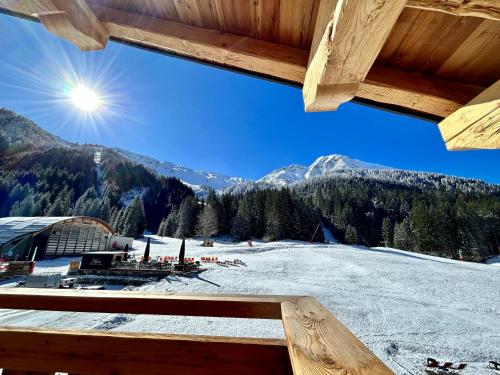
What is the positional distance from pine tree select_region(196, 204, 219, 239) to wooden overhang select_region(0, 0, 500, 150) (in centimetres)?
4618

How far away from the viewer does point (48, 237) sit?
22.8m

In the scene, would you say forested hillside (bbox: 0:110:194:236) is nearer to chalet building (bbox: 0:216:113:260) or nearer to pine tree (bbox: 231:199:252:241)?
pine tree (bbox: 231:199:252:241)

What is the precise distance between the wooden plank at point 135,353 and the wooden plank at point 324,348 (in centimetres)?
19

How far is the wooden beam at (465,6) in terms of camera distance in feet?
3.04

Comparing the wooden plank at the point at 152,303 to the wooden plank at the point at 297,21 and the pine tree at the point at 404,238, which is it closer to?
the wooden plank at the point at 297,21

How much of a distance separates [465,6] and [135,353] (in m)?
2.07

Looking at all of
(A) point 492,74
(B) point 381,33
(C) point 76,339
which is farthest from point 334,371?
(A) point 492,74

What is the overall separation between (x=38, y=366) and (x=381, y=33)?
89.7 inches

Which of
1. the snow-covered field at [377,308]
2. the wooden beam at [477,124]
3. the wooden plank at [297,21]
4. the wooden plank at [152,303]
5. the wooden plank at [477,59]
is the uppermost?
the wooden plank at [297,21]

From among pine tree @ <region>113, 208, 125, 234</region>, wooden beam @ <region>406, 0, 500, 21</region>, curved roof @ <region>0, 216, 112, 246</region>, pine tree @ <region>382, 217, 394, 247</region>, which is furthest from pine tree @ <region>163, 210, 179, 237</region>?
wooden beam @ <region>406, 0, 500, 21</region>

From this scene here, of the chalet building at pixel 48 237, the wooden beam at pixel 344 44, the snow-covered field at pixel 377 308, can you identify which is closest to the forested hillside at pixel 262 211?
the chalet building at pixel 48 237

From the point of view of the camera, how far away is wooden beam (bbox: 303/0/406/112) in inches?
38.3

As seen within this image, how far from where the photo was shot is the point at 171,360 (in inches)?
44.9

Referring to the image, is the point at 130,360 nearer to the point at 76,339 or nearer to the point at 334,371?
the point at 76,339
